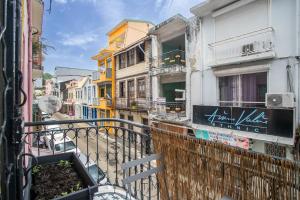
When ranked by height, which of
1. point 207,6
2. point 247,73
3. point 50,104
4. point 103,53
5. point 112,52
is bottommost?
Result: point 50,104

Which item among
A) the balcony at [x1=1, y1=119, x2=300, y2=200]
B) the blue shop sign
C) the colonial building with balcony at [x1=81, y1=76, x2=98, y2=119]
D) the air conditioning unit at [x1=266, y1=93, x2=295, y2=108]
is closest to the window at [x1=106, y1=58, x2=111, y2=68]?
the colonial building with balcony at [x1=81, y1=76, x2=98, y2=119]

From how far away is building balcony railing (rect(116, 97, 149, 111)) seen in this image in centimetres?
1305

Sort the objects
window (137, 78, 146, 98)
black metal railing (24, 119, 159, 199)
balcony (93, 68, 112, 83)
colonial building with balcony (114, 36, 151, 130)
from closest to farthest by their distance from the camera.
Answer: black metal railing (24, 119, 159, 199) < colonial building with balcony (114, 36, 151, 130) < window (137, 78, 146, 98) < balcony (93, 68, 112, 83)

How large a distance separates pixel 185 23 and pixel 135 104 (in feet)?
21.8

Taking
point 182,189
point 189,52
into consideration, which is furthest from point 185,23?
point 182,189

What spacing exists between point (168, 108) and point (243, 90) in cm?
453

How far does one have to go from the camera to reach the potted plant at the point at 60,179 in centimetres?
157

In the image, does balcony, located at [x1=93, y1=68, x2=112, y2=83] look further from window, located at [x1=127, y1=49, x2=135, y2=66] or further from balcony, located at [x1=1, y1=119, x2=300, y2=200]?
balcony, located at [x1=1, y1=119, x2=300, y2=200]

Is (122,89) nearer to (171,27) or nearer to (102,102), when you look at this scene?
(102,102)

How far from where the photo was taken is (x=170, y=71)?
10.5m

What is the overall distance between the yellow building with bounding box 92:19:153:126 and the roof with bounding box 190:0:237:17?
9.02 meters

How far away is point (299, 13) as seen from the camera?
5676 mm

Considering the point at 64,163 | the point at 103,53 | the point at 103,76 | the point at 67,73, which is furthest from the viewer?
the point at 67,73

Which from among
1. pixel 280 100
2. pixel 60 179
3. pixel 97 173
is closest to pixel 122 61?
pixel 280 100
